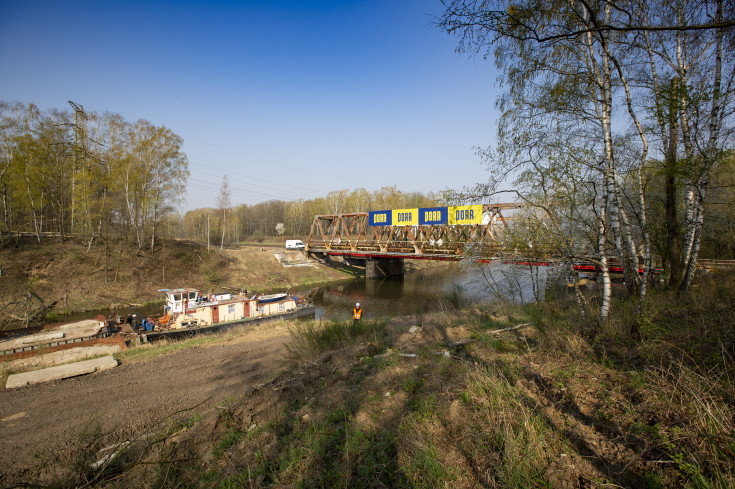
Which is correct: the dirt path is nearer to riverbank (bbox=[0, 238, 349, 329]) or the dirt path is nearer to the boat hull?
the boat hull

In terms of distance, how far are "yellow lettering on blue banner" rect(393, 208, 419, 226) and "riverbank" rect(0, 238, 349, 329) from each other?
1328 cm

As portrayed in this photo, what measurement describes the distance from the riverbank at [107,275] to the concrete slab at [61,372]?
1152 cm

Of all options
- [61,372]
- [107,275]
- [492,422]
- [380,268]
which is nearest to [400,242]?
[380,268]

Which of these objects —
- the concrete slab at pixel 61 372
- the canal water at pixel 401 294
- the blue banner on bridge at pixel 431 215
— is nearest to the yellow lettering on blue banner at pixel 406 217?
the blue banner on bridge at pixel 431 215

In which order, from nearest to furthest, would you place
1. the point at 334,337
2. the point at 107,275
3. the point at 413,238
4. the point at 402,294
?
the point at 334,337 → the point at 107,275 → the point at 402,294 → the point at 413,238

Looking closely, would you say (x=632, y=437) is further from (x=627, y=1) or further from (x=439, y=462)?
(x=627, y=1)

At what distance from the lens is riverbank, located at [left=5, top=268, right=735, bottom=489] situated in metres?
2.68

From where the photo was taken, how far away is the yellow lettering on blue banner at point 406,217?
2798 cm

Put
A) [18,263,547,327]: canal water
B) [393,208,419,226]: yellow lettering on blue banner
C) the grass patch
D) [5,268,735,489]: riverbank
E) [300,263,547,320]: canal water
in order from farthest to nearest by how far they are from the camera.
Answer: [393,208,419,226]: yellow lettering on blue banner → [300,263,547,320]: canal water → [18,263,547,327]: canal water → the grass patch → [5,268,735,489]: riverbank

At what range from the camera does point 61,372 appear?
33.4 feet

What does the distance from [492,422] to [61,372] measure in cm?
1343

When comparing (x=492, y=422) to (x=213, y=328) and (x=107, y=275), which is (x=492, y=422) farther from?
(x=107, y=275)

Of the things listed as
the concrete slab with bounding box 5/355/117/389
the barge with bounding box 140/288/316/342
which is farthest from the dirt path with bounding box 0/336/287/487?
the barge with bounding box 140/288/316/342

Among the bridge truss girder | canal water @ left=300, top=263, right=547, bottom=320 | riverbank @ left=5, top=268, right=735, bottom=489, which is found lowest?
canal water @ left=300, top=263, right=547, bottom=320
